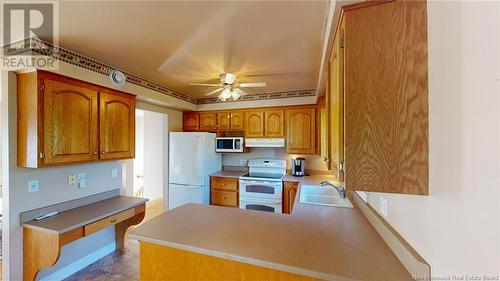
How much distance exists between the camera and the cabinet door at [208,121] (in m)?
4.05

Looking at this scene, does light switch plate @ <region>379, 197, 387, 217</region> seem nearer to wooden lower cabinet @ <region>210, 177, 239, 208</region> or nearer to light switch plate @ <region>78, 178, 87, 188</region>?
wooden lower cabinet @ <region>210, 177, 239, 208</region>

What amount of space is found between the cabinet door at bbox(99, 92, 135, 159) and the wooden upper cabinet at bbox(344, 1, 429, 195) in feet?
8.21

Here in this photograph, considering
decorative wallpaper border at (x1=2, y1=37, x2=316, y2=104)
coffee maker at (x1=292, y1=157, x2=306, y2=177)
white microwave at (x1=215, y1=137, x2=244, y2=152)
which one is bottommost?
→ coffee maker at (x1=292, y1=157, x2=306, y2=177)

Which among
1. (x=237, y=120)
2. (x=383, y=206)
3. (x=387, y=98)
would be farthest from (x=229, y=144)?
(x=387, y=98)

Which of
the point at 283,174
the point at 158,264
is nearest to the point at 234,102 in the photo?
the point at 283,174

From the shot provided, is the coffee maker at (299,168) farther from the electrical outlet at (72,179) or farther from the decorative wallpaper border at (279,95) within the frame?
the electrical outlet at (72,179)

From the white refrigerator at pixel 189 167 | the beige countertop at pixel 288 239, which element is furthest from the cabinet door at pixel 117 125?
the beige countertop at pixel 288 239

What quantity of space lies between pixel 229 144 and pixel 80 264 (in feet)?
8.29

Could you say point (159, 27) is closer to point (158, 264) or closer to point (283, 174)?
point (158, 264)

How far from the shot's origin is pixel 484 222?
0.55 m

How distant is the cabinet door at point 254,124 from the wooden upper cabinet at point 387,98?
2871 millimetres

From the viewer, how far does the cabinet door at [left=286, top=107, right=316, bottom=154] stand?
348 centimetres

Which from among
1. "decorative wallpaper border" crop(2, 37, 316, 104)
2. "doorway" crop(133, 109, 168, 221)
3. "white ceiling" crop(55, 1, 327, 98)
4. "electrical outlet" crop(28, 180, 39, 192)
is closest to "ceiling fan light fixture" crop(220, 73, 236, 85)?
"white ceiling" crop(55, 1, 327, 98)

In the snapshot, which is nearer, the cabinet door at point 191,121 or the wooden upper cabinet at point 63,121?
the wooden upper cabinet at point 63,121
